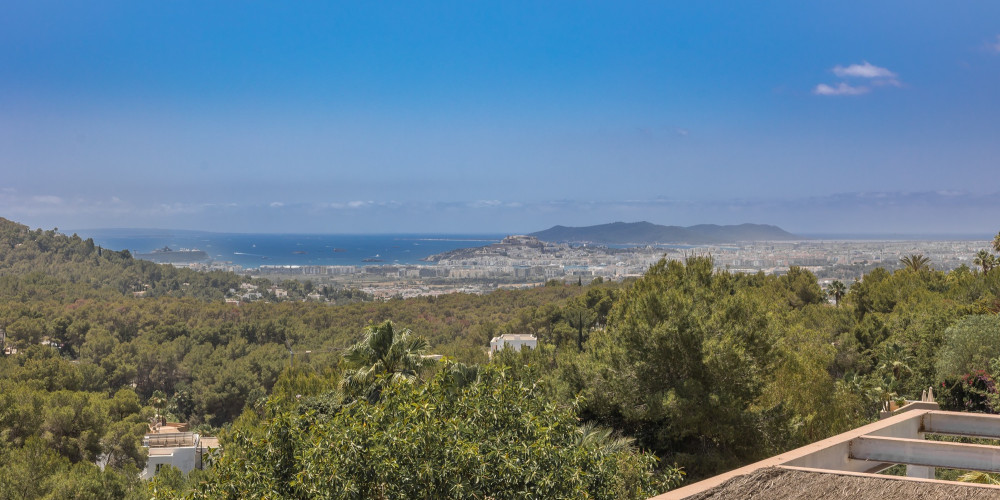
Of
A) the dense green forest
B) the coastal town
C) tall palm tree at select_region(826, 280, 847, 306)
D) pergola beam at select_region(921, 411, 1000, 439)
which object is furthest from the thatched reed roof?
the coastal town

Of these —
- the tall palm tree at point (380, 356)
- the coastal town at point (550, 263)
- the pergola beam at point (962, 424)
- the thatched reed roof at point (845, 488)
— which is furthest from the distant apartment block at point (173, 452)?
the coastal town at point (550, 263)

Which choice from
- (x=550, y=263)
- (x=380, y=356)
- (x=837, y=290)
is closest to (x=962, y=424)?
(x=380, y=356)

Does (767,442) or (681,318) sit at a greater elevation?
(681,318)

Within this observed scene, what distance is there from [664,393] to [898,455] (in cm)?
639

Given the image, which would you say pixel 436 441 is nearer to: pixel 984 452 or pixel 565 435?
pixel 565 435

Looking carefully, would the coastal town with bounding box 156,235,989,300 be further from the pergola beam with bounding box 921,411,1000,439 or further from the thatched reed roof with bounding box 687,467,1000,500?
the thatched reed roof with bounding box 687,467,1000,500

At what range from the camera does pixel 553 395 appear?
41.6ft

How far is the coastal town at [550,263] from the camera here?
97875 mm

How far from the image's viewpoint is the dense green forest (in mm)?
4727

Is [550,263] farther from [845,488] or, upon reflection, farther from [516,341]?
[845,488]

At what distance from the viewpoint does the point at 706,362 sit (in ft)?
33.1

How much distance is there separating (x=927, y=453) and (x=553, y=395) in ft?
28.6

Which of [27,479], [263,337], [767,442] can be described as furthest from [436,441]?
[263,337]

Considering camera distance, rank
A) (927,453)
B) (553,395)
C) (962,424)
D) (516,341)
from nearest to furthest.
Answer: (927,453), (962,424), (553,395), (516,341)
